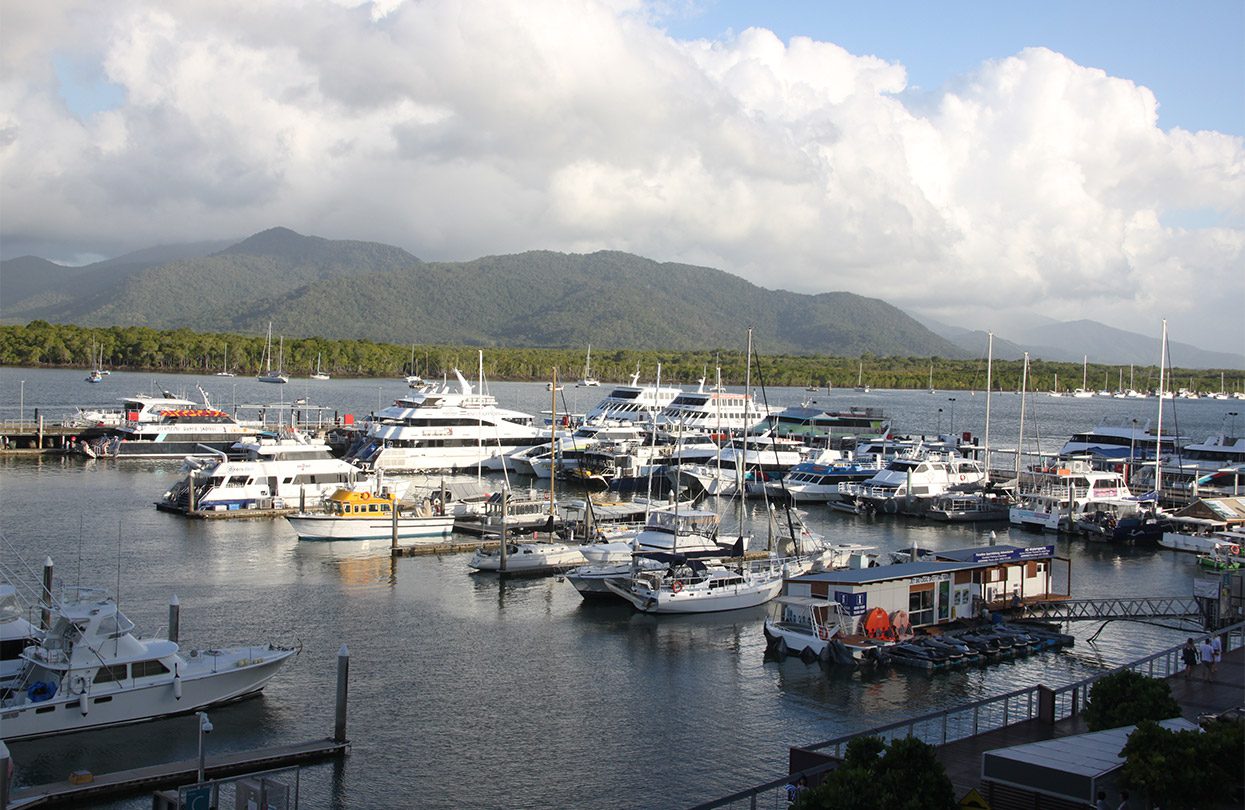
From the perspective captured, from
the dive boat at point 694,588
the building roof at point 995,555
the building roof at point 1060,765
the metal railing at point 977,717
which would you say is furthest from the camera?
the building roof at point 995,555

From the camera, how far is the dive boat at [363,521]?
44.3 metres

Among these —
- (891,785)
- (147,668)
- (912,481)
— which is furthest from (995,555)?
A: (912,481)

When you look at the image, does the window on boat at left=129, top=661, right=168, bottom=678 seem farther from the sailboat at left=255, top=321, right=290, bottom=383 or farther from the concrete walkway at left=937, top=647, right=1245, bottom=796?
the sailboat at left=255, top=321, right=290, bottom=383

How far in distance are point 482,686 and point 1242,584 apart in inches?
834

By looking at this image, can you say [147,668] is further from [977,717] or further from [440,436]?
[440,436]

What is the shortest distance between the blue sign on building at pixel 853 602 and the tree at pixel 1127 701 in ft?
42.3

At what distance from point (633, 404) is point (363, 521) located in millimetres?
38773

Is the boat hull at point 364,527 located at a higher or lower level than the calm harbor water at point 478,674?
higher

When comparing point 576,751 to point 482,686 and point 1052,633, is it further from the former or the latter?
point 1052,633

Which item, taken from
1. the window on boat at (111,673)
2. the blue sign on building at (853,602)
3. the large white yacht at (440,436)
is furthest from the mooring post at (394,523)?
the large white yacht at (440,436)

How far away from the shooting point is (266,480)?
52.8m

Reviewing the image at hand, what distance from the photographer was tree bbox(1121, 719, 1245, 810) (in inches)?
500

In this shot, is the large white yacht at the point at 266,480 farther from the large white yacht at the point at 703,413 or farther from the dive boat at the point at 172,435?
the large white yacht at the point at 703,413

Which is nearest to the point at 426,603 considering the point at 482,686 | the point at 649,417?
the point at 482,686
